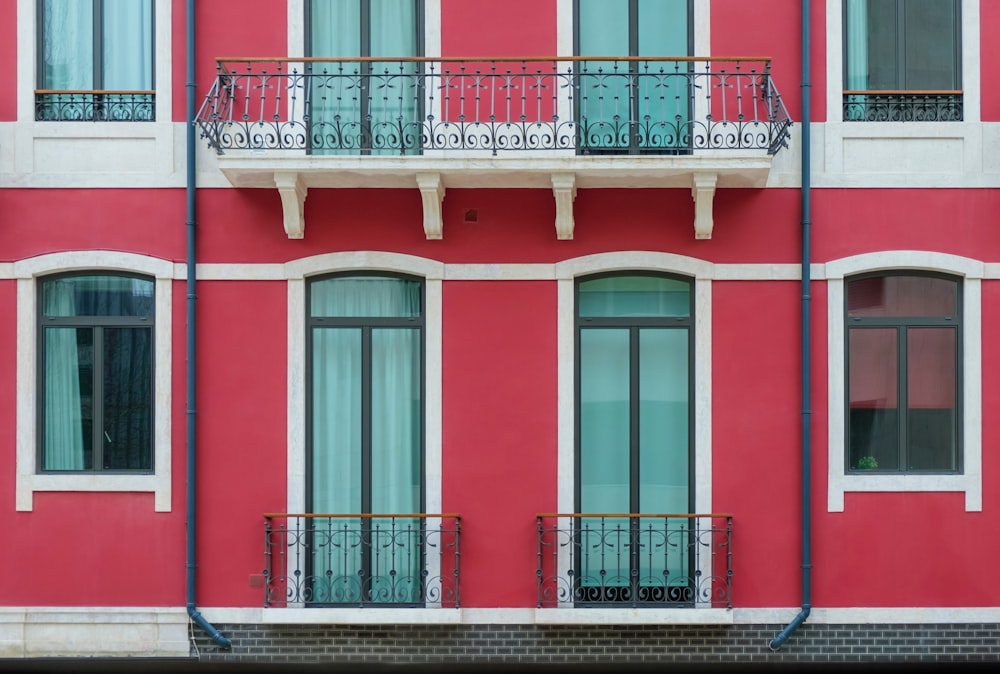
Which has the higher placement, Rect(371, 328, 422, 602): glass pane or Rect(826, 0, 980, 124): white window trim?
Rect(826, 0, 980, 124): white window trim

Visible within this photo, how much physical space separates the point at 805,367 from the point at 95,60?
773cm

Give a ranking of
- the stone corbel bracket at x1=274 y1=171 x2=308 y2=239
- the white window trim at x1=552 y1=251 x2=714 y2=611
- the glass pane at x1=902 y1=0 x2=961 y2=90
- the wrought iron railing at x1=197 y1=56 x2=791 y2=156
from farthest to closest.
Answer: the glass pane at x1=902 y1=0 x2=961 y2=90, the white window trim at x1=552 y1=251 x2=714 y2=611, the wrought iron railing at x1=197 y1=56 x2=791 y2=156, the stone corbel bracket at x1=274 y1=171 x2=308 y2=239

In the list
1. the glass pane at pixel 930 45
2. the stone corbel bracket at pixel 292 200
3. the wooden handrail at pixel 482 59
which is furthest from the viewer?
the glass pane at pixel 930 45

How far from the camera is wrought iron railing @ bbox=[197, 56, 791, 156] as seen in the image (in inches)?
338

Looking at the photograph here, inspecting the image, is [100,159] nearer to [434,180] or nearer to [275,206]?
[275,206]

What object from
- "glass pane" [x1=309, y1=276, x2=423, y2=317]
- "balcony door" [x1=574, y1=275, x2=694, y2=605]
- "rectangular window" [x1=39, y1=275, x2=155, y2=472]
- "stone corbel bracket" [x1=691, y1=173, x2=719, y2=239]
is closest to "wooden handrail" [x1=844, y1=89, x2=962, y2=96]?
"stone corbel bracket" [x1=691, y1=173, x2=719, y2=239]

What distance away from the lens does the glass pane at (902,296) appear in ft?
29.2

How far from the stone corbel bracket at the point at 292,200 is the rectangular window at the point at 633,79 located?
278 cm

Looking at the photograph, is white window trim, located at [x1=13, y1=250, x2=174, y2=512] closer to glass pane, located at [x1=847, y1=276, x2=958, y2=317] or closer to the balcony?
the balcony

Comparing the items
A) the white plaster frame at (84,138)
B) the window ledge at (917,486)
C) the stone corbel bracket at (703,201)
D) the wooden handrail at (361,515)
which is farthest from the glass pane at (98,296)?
the window ledge at (917,486)

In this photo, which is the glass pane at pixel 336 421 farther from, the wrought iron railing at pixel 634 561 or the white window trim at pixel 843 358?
the white window trim at pixel 843 358

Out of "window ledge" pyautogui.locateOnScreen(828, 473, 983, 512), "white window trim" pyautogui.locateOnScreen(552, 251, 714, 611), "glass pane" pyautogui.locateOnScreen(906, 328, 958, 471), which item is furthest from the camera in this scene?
"glass pane" pyautogui.locateOnScreen(906, 328, 958, 471)

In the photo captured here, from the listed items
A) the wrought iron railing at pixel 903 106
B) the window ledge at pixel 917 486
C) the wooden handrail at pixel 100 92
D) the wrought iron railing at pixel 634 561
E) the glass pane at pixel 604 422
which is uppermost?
the wooden handrail at pixel 100 92

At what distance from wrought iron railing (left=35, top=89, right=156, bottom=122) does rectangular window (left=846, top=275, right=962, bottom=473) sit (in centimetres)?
732
